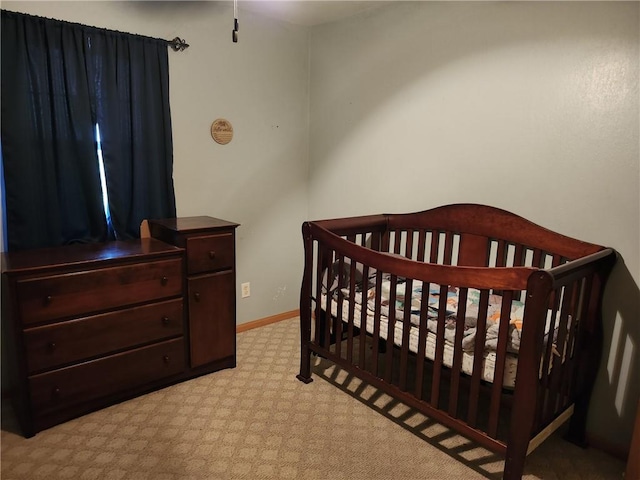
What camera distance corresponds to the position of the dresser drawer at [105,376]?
1.87 metres

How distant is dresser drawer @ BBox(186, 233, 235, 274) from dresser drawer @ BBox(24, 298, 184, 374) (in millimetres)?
218

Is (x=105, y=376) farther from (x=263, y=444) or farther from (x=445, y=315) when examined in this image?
(x=445, y=315)

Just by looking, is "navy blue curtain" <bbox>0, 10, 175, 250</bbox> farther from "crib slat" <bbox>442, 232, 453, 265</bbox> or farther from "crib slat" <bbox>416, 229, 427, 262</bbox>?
"crib slat" <bbox>442, 232, 453, 265</bbox>

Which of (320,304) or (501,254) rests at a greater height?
(501,254)

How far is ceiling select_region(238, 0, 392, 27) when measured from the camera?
2.57m

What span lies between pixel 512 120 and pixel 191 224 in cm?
177

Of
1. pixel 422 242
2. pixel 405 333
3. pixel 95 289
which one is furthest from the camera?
pixel 422 242

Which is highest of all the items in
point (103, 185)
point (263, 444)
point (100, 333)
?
point (103, 185)

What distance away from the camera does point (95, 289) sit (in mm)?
1938

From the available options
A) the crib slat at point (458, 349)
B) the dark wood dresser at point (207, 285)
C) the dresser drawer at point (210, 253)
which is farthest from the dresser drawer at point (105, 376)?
the crib slat at point (458, 349)

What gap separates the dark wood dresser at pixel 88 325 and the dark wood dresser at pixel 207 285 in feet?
0.19

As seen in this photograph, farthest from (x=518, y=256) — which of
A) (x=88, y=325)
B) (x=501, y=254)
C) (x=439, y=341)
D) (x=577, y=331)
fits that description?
(x=88, y=325)

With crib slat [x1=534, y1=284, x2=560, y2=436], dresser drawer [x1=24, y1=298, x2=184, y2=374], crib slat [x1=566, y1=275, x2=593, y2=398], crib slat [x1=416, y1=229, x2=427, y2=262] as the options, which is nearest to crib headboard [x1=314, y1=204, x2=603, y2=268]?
crib slat [x1=416, y1=229, x2=427, y2=262]

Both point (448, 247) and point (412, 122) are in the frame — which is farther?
point (412, 122)
